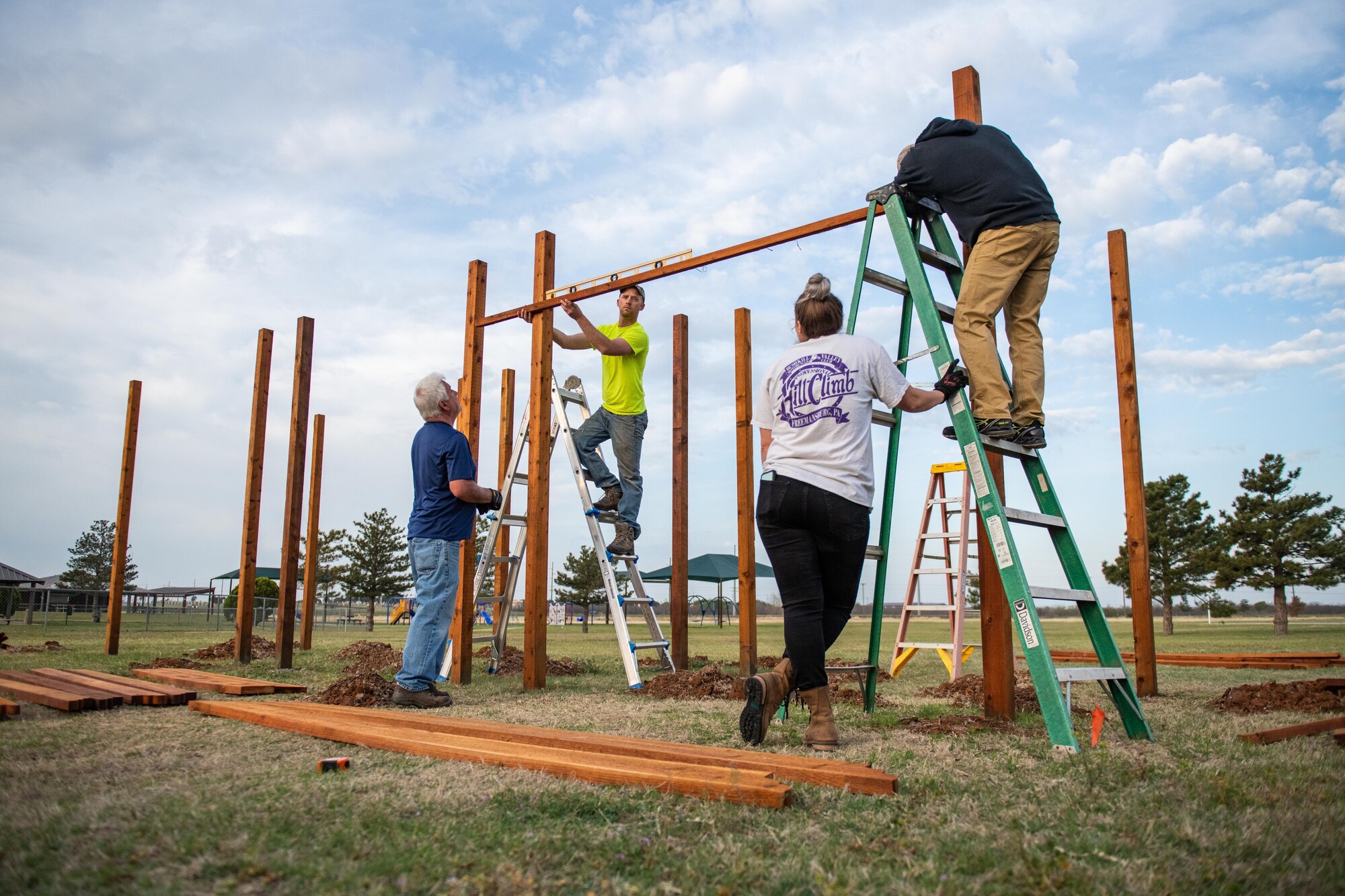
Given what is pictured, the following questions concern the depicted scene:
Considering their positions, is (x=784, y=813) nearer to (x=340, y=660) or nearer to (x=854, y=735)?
(x=854, y=735)

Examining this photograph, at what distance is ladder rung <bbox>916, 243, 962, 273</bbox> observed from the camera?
4.39 metres

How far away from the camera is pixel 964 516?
7660 millimetres

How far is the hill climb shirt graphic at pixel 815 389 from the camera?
3.60 m

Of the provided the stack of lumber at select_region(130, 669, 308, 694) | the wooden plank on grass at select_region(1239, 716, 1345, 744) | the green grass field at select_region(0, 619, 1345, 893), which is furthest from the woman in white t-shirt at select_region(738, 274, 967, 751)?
the stack of lumber at select_region(130, 669, 308, 694)

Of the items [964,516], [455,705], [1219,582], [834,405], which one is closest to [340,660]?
[455,705]

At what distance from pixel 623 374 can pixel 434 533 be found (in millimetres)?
2565

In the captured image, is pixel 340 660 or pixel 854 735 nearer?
pixel 854 735

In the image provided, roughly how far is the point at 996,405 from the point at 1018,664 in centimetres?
760

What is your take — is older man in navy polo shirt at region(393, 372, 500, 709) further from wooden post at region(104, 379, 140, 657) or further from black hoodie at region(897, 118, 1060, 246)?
wooden post at region(104, 379, 140, 657)

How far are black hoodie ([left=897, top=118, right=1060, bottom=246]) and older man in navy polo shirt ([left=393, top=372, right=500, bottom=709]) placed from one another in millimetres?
3243

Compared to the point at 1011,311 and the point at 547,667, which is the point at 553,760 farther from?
the point at 547,667

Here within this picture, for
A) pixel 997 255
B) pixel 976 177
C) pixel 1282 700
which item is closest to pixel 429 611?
pixel 997 255

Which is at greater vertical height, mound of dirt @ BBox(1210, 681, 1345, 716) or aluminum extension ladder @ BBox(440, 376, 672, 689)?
aluminum extension ladder @ BBox(440, 376, 672, 689)

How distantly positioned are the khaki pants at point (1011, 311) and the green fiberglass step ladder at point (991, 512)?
0.11 metres
